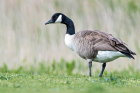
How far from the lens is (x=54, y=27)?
11.5 metres

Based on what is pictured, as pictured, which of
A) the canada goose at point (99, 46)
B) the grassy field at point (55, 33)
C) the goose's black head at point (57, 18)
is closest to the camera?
the canada goose at point (99, 46)

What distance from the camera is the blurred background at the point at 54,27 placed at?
11078 millimetres

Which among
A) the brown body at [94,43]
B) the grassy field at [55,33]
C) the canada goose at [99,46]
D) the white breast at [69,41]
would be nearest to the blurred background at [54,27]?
the grassy field at [55,33]

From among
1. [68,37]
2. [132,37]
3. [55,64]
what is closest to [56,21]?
[68,37]

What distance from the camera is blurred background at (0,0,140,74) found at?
1108cm

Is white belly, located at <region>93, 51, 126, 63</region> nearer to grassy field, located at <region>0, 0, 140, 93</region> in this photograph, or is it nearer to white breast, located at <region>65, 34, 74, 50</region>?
white breast, located at <region>65, 34, 74, 50</region>

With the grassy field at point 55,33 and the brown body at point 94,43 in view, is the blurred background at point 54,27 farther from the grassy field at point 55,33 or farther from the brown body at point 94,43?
the brown body at point 94,43

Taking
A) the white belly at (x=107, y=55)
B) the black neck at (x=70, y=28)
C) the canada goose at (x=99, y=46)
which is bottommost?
the white belly at (x=107, y=55)

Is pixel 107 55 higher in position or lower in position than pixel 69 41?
lower

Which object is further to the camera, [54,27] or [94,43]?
[54,27]

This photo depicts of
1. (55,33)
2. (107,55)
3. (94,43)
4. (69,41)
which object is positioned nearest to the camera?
(107,55)

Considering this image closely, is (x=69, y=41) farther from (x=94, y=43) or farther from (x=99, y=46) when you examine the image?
(x=99, y=46)

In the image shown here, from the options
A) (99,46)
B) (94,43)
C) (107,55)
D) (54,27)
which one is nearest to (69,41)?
(94,43)

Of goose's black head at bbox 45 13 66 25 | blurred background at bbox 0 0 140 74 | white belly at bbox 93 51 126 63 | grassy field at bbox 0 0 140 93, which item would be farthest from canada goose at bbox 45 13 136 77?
blurred background at bbox 0 0 140 74
